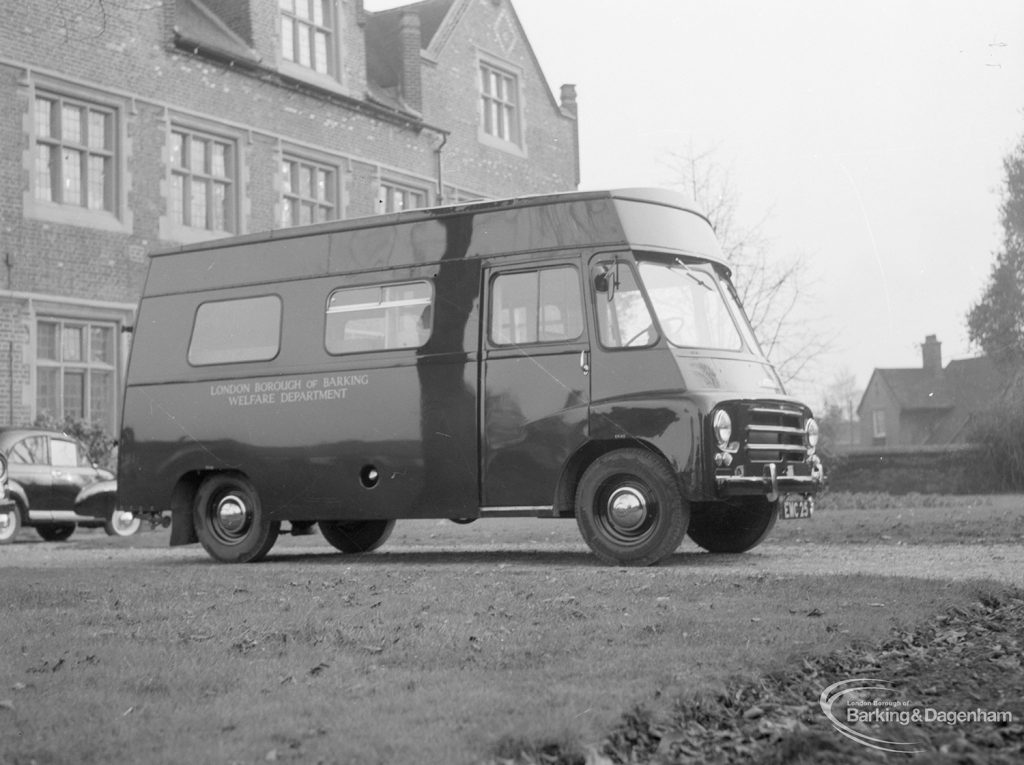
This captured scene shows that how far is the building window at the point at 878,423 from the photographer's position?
8150cm

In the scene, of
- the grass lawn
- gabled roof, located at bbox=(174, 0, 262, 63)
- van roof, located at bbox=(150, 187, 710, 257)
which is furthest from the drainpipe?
the grass lawn

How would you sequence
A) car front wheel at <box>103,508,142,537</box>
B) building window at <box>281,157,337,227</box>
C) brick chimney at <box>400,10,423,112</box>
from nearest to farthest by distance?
car front wheel at <box>103,508,142,537</box>
building window at <box>281,157,337,227</box>
brick chimney at <box>400,10,423,112</box>

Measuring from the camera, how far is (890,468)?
39.5m

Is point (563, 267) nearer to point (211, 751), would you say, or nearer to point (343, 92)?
point (211, 751)

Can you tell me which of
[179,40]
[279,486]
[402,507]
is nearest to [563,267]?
[402,507]

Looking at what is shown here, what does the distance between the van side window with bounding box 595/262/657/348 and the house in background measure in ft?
197

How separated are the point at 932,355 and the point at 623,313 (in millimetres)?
69738

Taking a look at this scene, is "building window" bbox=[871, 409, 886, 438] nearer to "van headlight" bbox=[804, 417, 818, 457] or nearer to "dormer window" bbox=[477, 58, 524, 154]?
"dormer window" bbox=[477, 58, 524, 154]

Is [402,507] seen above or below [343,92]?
below

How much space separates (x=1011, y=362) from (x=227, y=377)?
4824cm

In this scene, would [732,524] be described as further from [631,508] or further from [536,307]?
[536,307]

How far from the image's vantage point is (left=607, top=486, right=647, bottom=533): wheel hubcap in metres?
11.5

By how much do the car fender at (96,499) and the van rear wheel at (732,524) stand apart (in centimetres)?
1062

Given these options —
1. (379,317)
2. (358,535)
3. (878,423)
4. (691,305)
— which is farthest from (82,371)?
(878,423)
